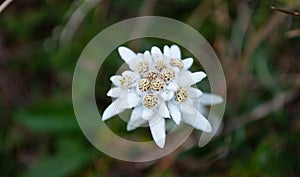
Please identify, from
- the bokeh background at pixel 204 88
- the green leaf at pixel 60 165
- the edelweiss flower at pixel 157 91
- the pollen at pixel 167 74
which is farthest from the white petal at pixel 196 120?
the green leaf at pixel 60 165

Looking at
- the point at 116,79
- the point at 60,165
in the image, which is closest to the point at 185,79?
the point at 116,79

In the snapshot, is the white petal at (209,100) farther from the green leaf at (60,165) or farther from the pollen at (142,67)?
the green leaf at (60,165)

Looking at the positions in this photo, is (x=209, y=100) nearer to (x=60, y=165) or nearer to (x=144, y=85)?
(x=144, y=85)

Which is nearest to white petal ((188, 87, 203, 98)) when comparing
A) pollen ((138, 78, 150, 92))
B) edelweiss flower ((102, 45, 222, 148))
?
edelweiss flower ((102, 45, 222, 148))

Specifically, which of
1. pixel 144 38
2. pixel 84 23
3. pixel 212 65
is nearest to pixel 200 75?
pixel 212 65

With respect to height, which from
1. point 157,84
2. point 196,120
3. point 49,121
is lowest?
point 196,120

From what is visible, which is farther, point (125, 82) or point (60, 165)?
point (60, 165)

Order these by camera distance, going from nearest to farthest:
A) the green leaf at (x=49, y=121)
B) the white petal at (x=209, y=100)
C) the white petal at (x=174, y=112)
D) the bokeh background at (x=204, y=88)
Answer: the white petal at (x=174, y=112) < the white petal at (x=209, y=100) < the bokeh background at (x=204, y=88) < the green leaf at (x=49, y=121)
